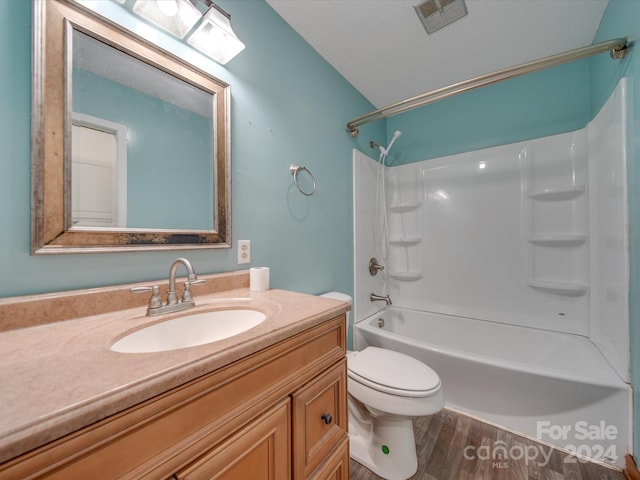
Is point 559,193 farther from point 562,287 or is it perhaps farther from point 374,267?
point 374,267

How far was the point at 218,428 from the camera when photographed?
0.49 m

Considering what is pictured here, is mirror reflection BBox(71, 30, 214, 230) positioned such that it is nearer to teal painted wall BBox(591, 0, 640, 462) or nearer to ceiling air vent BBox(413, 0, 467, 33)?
ceiling air vent BBox(413, 0, 467, 33)

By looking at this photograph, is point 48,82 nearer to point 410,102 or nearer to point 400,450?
point 410,102

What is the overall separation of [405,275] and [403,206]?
651 mm

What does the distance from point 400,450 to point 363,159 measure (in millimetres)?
1883

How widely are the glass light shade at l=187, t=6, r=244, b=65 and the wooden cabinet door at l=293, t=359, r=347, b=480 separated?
4.31ft

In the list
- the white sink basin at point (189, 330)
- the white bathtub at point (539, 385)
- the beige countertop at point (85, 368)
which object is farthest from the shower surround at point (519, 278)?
the beige countertop at point (85, 368)

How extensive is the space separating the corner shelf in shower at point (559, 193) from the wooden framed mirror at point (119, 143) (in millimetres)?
2106

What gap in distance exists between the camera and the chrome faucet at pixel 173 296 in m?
0.74

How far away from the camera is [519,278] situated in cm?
183

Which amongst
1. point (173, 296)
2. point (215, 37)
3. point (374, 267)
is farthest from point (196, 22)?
point (374, 267)

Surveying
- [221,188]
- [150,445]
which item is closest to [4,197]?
[221,188]

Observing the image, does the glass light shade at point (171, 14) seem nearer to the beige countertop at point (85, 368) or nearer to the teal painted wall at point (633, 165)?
the beige countertop at point (85, 368)

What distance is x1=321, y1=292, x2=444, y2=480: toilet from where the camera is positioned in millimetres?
1088
